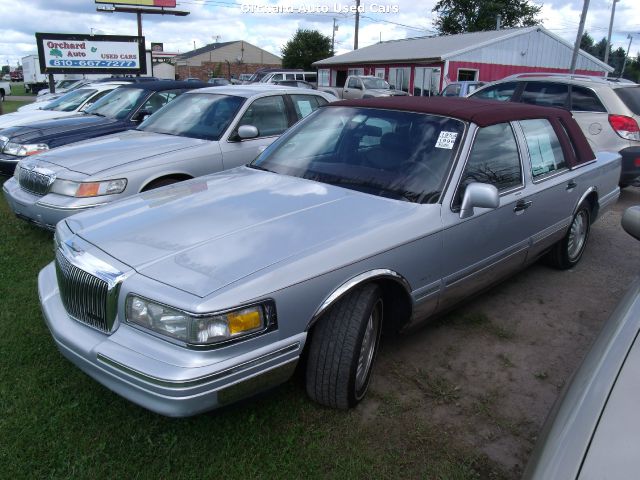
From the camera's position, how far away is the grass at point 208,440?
242 cm

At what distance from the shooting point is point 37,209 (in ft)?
15.9

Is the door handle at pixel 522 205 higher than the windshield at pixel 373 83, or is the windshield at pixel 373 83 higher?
the door handle at pixel 522 205

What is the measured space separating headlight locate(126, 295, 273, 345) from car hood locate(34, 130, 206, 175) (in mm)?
2939

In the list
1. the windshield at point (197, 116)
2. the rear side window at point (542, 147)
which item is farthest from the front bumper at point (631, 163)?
the windshield at point (197, 116)

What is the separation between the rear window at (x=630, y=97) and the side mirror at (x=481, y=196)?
5.83 m

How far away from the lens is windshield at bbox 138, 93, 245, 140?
5.82 meters

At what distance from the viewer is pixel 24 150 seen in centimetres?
701

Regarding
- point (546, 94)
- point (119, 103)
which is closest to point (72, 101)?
point (119, 103)

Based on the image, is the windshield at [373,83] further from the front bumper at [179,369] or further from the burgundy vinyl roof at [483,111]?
the front bumper at [179,369]

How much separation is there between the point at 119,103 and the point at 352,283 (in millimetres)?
6736

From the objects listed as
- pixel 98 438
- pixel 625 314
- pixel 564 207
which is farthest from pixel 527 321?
pixel 98 438

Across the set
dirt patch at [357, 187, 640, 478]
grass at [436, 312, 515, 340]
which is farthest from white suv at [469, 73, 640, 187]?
grass at [436, 312, 515, 340]

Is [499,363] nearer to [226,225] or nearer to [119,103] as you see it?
[226,225]

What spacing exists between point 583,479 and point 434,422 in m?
1.56
